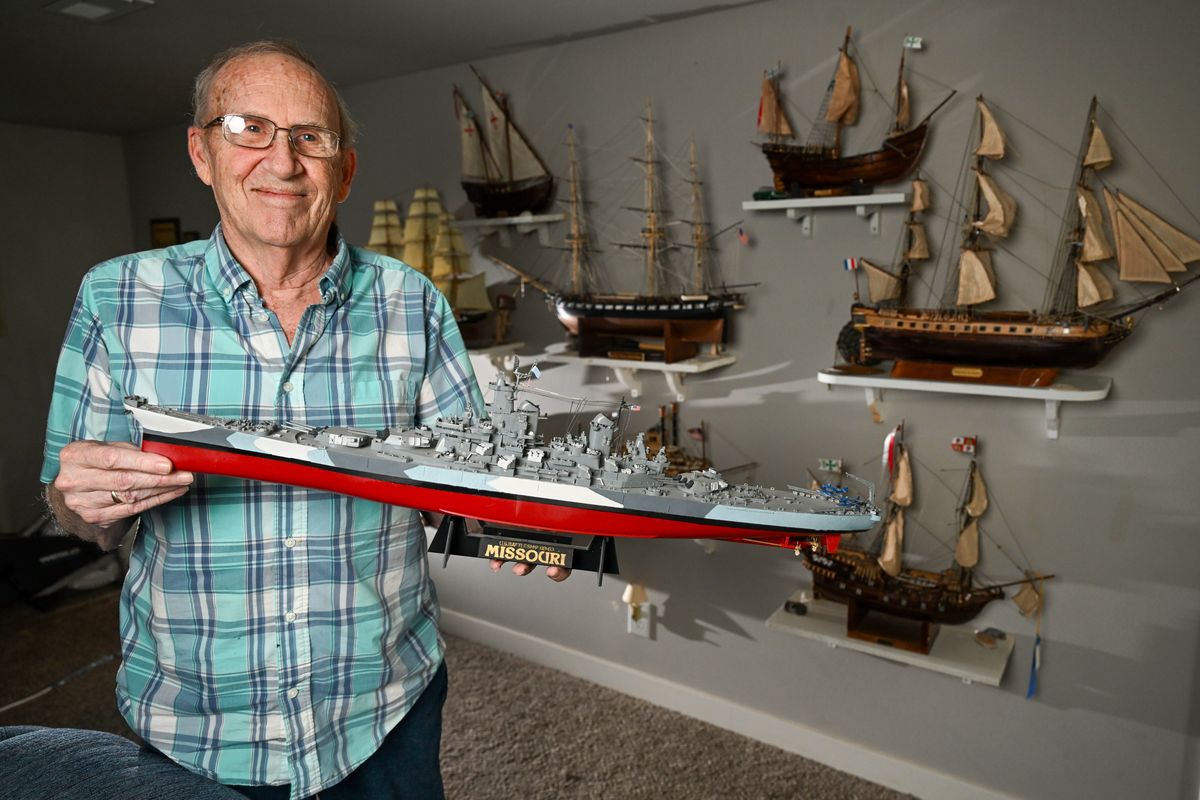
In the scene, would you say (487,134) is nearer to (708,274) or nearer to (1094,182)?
(708,274)

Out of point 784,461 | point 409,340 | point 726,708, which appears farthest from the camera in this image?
point 726,708

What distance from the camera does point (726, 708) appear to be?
3.79m

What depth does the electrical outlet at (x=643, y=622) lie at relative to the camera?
399 centimetres

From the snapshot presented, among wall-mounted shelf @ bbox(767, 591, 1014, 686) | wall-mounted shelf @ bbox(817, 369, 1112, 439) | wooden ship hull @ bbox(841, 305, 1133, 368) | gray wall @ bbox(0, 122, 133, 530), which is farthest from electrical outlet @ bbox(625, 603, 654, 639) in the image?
gray wall @ bbox(0, 122, 133, 530)

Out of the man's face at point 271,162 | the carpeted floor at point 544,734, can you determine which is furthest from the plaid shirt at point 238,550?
the carpeted floor at point 544,734

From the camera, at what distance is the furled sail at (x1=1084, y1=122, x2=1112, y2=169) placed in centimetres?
247

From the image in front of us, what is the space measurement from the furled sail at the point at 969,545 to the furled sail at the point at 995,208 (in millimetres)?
1105

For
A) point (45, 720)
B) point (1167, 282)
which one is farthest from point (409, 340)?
point (45, 720)

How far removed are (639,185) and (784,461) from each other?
144 cm

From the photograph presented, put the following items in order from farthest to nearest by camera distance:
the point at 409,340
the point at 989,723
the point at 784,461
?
the point at 784,461 → the point at 989,723 → the point at 409,340

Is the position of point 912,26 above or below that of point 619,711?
above

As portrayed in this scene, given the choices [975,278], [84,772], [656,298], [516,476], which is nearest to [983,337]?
[975,278]

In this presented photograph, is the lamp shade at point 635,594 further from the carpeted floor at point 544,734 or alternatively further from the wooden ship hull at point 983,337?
the wooden ship hull at point 983,337

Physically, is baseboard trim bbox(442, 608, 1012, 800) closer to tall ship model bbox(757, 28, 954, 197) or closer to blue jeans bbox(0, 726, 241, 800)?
tall ship model bbox(757, 28, 954, 197)
